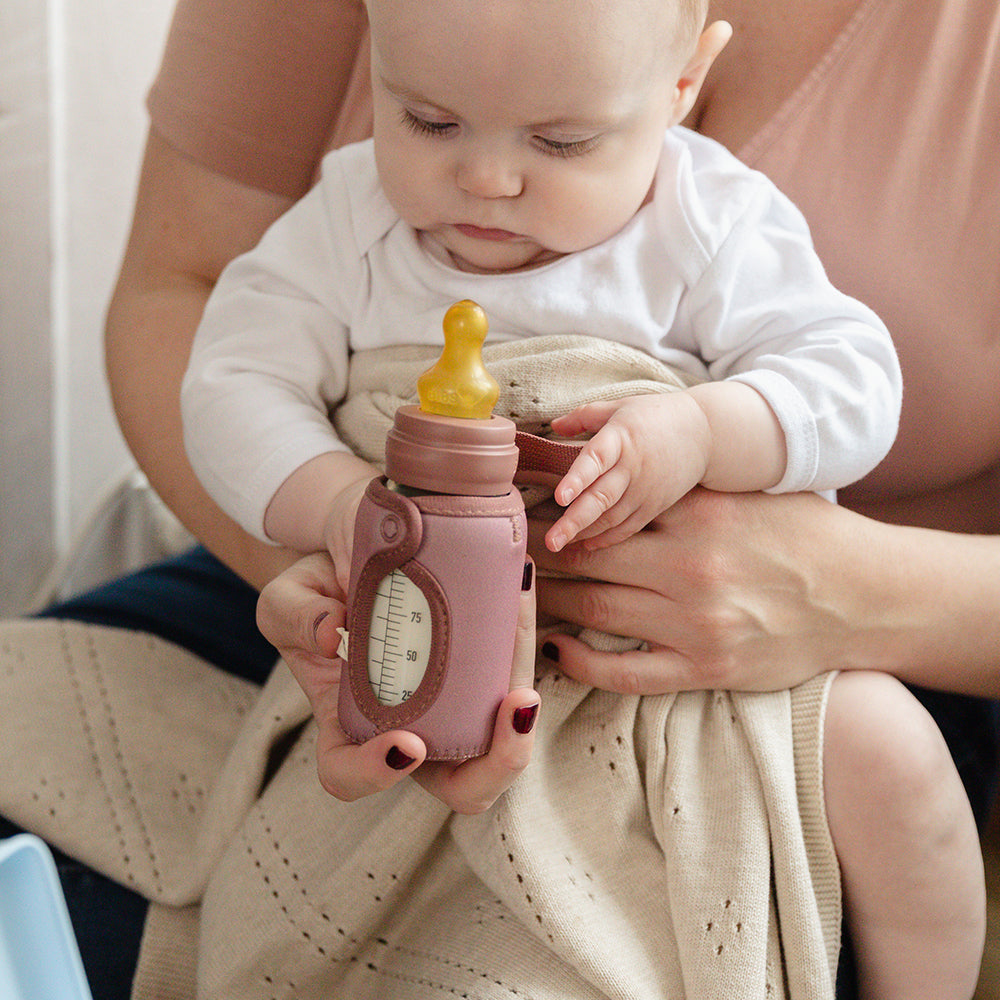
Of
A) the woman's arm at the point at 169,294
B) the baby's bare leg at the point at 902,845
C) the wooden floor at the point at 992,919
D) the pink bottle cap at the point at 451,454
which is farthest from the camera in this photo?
the woman's arm at the point at 169,294

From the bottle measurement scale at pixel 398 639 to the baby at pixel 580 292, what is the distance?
0.38 ft

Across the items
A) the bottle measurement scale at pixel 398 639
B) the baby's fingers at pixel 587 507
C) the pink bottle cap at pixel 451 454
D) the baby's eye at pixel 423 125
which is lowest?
the bottle measurement scale at pixel 398 639

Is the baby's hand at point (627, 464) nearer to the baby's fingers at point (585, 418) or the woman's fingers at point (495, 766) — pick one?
the baby's fingers at point (585, 418)

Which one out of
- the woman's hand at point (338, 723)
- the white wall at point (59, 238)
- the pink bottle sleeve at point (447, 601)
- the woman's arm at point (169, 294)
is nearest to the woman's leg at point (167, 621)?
the woman's arm at point (169, 294)

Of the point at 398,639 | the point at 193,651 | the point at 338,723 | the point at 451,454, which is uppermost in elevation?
the point at 451,454

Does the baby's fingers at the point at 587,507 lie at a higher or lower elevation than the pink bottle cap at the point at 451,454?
lower

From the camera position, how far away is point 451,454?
59 centimetres

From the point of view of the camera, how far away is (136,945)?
0.96m

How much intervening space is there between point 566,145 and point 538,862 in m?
0.53

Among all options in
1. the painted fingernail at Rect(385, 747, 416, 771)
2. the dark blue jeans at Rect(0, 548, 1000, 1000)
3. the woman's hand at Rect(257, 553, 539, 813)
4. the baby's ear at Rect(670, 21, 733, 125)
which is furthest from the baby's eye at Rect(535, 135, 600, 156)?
the dark blue jeans at Rect(0, 548, 1000, 1000)

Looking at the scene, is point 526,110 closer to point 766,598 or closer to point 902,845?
point 766,598

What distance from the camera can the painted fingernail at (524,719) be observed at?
664 millimetres

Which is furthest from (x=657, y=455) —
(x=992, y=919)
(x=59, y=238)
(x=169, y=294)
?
(x=59, y=238)

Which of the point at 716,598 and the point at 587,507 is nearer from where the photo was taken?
Result: the point at 587,507
